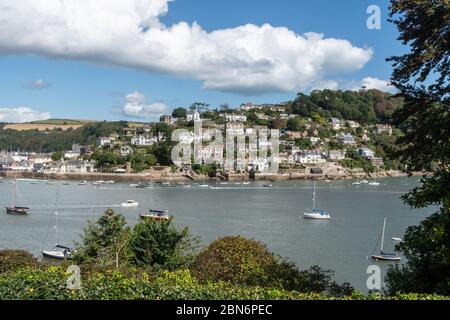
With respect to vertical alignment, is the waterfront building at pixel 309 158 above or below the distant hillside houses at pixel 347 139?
below

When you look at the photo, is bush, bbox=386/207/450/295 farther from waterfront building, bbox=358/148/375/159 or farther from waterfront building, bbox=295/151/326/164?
waterfront building, bbox=358/148/375/159

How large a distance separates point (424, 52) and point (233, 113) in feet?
428

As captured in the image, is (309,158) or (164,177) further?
(309,158)

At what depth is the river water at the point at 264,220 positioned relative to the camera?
2541 centimetres

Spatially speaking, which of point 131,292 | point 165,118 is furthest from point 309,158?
point 131,292

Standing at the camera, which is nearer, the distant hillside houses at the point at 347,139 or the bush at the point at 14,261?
the bush at the point at 14,261

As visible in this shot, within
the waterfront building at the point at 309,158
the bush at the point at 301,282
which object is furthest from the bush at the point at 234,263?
the waterfront building at the point at 309,158

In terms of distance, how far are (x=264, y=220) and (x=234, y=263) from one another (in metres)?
25.3

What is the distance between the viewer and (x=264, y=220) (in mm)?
36562

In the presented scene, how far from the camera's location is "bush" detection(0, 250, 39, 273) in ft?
40.5

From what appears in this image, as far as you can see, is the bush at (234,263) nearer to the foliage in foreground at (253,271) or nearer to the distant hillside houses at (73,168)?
the foliage in foreground at (253,271)

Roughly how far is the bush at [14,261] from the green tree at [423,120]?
8.56 m

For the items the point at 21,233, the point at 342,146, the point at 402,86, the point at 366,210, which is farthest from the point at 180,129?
the point at 402,86

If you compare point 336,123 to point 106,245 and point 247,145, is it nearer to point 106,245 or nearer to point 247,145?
point 247,145
